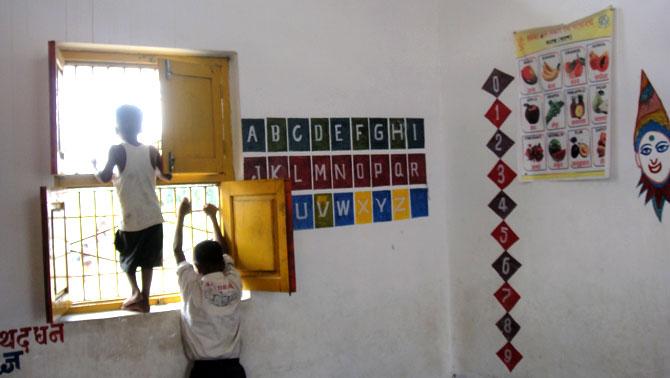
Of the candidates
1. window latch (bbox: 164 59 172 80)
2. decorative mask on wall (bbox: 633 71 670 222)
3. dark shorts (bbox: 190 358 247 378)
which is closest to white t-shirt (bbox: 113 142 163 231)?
window latch (bbox: 164 59 172 80)

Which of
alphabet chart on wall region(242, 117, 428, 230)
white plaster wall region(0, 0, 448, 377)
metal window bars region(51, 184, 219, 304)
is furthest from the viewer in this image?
alphabet chart on wall region(242, 117, 428, 230)

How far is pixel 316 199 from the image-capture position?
4.61 m

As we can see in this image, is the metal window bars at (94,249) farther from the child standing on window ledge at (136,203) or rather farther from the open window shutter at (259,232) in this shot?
the open window shutter at (259,232)

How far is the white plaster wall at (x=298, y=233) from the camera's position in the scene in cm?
373

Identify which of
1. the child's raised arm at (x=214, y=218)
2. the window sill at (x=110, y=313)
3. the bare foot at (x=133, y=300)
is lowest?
the window sill at (x=110, y=313)

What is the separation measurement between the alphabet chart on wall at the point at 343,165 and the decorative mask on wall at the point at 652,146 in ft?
5.37

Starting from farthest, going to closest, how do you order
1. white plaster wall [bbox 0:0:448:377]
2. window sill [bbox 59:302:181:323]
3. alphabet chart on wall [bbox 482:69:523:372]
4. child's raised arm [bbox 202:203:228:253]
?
1. alphabet chart on wall [bbox 482:69:523:372]
2. child's raised arm [bbox 202:203:228:253]
3. window sill [bbox 59:302:181:323]
4. white plaster wall [bbox 0:0:448:377]

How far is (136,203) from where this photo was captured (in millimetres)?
3949

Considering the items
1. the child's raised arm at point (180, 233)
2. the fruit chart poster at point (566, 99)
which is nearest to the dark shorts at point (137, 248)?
the child's raised arm at point (180, 233)

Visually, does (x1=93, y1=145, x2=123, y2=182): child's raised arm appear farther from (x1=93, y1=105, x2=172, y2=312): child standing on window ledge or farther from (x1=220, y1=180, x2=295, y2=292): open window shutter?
(x1=220, y1=180, x2=295, y2=292): open window shutter

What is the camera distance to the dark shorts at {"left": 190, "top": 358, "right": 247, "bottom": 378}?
12.6 feet

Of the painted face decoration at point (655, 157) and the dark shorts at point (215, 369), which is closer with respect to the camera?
the painted face decoration at point (655, 157)

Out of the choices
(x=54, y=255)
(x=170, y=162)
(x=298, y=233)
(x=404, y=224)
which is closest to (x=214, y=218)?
(x=170, y=162)

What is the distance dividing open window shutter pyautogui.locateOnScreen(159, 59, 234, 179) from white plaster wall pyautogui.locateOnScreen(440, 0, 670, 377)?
171 cm
